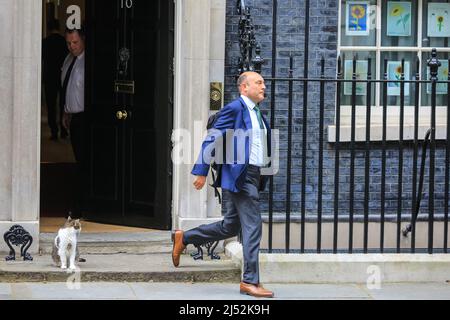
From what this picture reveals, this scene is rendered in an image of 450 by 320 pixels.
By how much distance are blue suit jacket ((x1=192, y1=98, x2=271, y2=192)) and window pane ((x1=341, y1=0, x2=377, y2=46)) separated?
2.40 meters

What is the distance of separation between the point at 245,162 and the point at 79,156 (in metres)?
3.54

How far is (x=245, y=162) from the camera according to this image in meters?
8.77

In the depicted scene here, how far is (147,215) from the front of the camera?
11125mm

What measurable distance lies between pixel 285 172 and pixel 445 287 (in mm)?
1898

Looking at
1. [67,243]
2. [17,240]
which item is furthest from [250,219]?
[17,240]

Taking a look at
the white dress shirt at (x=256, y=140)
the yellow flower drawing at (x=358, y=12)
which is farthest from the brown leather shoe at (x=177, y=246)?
the yellow flower drawing at (x=358, y=12)

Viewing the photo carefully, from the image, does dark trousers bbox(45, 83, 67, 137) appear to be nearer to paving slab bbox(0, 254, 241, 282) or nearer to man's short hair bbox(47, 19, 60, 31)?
man's short hair bbox(47, 19, 60, 31)

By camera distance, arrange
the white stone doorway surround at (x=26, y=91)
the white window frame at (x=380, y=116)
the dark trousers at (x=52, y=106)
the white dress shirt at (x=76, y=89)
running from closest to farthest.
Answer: the white stone doorway surround at (x=26, y=91) < the white window frame at (x=380, y=116) < the white dress shirt at (x=76, y=89) < the dark trousers at (x=52, y=106)

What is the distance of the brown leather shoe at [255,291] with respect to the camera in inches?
348

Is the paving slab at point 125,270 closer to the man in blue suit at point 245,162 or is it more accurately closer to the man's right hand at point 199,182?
the man in blue suit at point 245,162

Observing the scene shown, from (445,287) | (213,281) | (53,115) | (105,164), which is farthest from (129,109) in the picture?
(53,115)

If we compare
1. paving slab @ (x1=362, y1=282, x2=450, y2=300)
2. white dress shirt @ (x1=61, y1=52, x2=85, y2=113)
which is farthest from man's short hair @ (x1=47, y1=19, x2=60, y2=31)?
paving slab @ (x1=362, y1=282, x2=450, y2=300)

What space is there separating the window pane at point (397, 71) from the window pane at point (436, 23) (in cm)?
23

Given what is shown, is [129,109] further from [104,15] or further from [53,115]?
[53,115]
